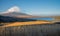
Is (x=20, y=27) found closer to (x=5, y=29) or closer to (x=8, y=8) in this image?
(x=5, y=29)

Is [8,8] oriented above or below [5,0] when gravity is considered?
below

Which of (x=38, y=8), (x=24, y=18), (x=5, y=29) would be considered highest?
(x=38, y=8)

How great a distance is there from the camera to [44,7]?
94.7 inches

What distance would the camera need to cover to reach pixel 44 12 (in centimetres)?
241

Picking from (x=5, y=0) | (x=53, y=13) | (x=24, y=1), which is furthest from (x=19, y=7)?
(x=53, y=13)

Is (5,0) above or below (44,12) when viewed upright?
above

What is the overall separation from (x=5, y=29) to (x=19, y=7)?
489 millimetres

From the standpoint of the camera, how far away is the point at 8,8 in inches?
92.7

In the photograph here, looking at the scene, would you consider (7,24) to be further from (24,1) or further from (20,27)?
(24,1)

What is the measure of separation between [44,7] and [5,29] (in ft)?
→ 2.78

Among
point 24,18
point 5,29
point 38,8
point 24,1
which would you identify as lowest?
point 5,29

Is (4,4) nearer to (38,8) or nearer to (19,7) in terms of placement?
(19,7)

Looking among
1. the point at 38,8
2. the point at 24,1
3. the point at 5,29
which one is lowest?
the point at 5,29

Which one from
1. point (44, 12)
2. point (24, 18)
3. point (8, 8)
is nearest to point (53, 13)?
point (44, 12)
